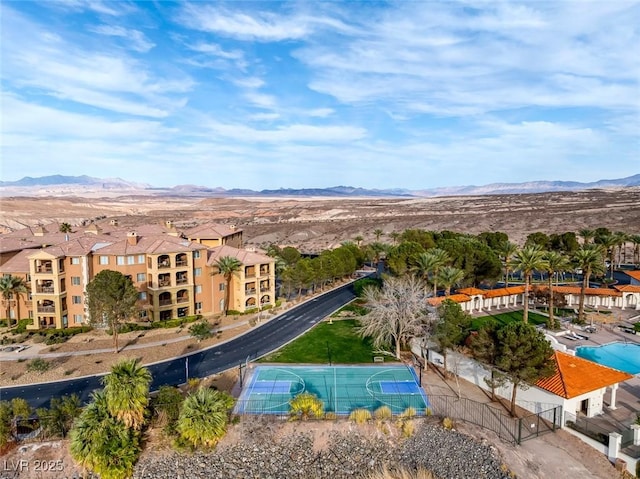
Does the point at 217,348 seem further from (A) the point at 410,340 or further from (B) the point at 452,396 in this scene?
(B) the point at 452,396

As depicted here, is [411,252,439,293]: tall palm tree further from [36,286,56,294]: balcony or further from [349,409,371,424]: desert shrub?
[36,286,56,294]: balcony

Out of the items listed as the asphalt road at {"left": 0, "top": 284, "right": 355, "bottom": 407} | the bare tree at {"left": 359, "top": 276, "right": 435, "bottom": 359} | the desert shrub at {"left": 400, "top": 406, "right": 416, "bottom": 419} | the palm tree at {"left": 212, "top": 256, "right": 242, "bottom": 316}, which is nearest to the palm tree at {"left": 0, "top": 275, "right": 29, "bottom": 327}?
the asphalt road at {"left": 0, "top": 284, "right": 355, "bottom": 407}

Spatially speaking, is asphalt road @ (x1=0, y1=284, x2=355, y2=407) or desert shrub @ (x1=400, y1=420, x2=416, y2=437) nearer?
desert shrub @ (x1=400, y1=420, x2=416, y2=437)

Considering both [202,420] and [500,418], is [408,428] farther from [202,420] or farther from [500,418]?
[202,420]

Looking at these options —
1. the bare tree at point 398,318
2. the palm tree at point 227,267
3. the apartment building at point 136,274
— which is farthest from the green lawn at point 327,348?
the apartment building at point 136,274

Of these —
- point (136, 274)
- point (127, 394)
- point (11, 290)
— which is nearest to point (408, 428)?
point (127, 394)

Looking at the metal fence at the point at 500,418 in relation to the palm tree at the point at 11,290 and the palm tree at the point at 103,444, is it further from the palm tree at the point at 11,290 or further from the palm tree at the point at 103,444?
the palm tree at the point at 11,290
